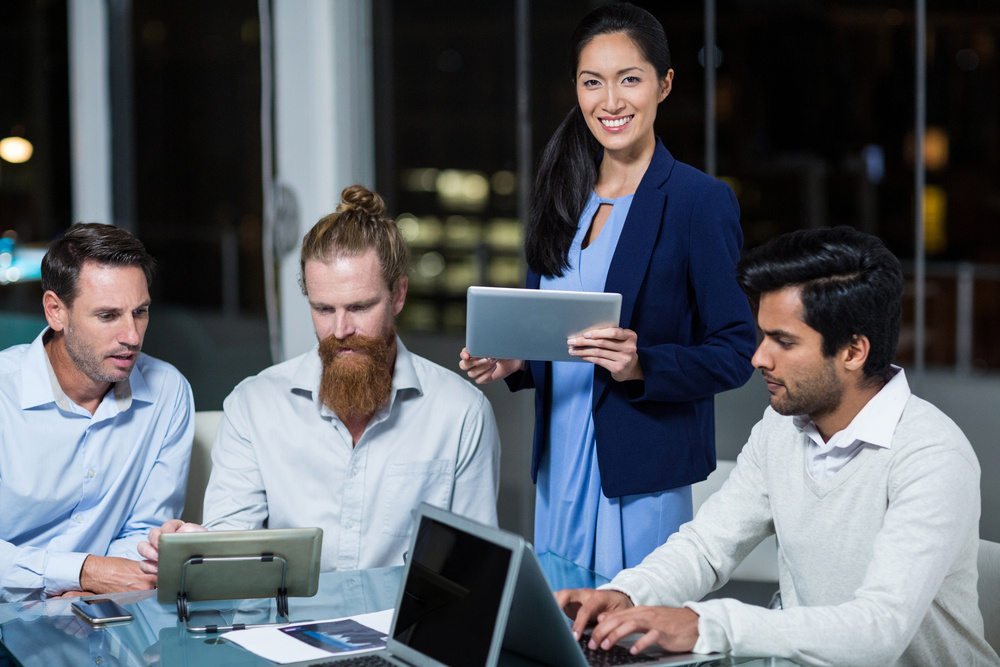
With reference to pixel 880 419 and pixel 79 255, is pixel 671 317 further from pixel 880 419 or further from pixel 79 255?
pixel 79 255

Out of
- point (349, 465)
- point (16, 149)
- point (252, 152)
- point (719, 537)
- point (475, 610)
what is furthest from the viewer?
point (252, 152)

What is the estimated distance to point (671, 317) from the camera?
2201 mm

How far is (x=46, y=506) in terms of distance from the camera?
2359 mm

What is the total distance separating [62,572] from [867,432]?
1622mm

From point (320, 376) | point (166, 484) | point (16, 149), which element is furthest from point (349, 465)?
point (16, 149)

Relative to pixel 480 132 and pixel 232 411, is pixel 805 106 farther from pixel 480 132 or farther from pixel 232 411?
pixel 232 411

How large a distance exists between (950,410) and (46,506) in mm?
3131

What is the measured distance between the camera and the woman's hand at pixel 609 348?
200 cm

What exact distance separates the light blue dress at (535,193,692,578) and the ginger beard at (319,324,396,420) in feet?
1.25


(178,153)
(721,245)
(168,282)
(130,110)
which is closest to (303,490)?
(721,245)

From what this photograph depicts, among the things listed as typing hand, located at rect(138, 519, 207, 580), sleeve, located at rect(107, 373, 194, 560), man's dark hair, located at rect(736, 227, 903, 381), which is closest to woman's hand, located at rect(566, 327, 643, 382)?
man's dark hair, located at rect(736, 227, 903, 381)

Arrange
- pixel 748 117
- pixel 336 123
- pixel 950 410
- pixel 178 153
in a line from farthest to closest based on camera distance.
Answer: pixel 748 117 → pixel 178 153 → pixel 336 123 → pixel 950 410

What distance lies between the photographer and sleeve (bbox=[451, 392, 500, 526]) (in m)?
2.30

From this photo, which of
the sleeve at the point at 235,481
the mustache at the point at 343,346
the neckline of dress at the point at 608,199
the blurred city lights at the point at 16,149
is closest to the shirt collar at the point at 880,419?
the neckline of dress at the point at 608,199
